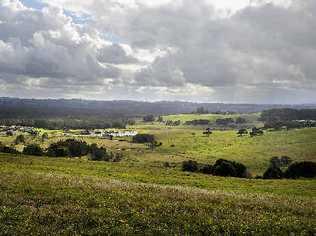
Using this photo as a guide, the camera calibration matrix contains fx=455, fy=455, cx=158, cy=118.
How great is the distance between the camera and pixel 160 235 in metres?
20.5

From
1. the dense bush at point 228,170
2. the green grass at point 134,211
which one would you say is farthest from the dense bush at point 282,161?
the green grass at point 134,211

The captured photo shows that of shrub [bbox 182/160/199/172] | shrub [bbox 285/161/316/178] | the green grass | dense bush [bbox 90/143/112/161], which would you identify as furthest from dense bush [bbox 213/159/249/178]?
dense bush [bbox 90/143/112/161]

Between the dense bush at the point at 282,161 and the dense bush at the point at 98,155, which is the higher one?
the dense bush at the point at 98,155

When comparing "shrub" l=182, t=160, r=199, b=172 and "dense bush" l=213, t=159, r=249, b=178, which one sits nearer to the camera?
"dense bush" l=213, t=159, r=249, b=178

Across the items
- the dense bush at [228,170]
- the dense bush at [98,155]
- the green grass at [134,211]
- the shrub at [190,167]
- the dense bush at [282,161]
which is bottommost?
the dense bush at [282,161]

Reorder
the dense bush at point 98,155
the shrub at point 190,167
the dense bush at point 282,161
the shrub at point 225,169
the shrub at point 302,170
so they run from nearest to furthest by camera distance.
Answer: the shrub at point 302,170 → the shrub at point 225,169 → the shrub at point 190,167 → the dense bush at point 98,155 → the dense bush at point 282,161

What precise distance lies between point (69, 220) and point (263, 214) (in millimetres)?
10881

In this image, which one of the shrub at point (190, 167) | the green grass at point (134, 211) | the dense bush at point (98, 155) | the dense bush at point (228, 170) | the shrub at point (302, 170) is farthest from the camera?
the dense bush at point (98, 155)

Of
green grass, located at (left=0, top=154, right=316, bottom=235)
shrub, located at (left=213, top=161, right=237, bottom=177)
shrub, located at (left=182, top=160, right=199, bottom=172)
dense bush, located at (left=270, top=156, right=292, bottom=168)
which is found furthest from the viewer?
dense bush, located at (left=270, top=156, right=292, bottom=168)

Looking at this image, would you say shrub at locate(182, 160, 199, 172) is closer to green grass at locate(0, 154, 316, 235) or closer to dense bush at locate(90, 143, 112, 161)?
dense bush at locate(90, 143, 112, 161)

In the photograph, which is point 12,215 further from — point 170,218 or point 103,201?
point 170,218

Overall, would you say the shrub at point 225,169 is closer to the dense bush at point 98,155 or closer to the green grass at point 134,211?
the green grass at point 134,211

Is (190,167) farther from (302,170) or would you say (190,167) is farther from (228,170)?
(302,170)

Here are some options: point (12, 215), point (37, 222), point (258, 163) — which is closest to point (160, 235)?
point (37, 222)
